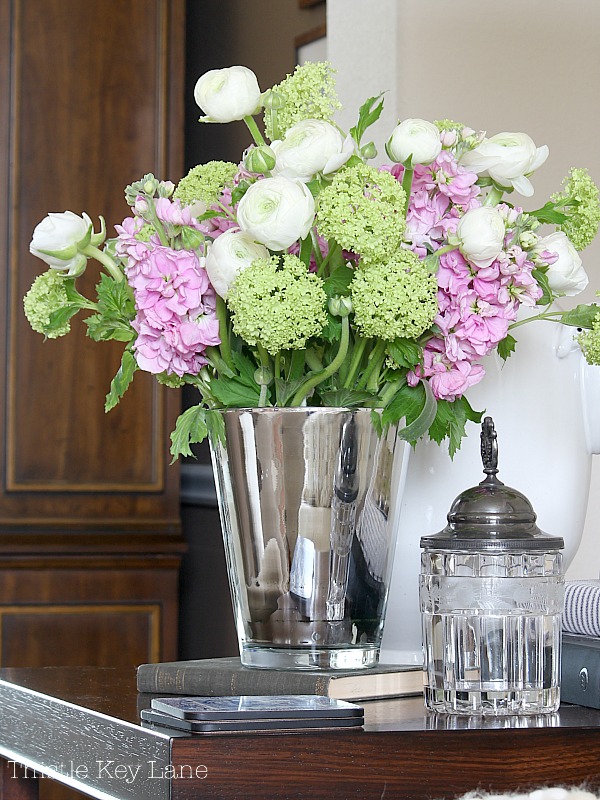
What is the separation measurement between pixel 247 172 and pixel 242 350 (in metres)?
0.13

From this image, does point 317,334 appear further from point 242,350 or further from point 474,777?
point 474,777

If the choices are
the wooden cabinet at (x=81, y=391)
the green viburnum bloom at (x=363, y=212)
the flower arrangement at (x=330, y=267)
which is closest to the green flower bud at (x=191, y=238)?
the flower arrangement at (x=330, y=267)

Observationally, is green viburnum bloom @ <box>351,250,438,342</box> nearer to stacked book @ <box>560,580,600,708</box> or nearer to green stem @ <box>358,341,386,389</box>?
green stem @ <box>358,341,386,389</box>

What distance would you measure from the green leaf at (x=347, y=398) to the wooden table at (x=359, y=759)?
0.21 m

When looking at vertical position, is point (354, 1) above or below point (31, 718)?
above

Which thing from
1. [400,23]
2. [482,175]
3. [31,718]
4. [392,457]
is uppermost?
[400,23]

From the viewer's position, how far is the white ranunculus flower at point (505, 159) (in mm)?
851

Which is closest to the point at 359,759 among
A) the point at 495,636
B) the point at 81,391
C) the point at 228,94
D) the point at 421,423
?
the point at 495,636

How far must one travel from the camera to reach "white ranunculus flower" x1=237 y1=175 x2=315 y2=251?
78cm

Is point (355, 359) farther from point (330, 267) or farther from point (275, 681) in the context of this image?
point (275, 681)

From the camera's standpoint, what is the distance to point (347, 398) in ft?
2.76

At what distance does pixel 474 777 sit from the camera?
2.16 ft

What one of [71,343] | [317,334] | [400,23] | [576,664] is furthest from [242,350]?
[71,343]

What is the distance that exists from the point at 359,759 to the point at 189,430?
0.96ft
